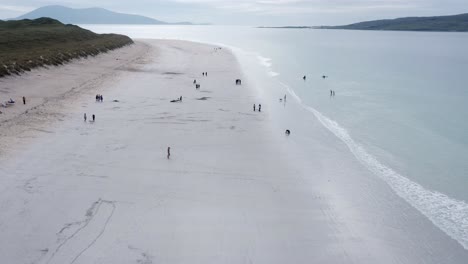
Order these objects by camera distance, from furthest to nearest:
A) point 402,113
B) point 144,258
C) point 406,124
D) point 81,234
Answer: point 402,113
point 406,124
point 81,234
point 144,258

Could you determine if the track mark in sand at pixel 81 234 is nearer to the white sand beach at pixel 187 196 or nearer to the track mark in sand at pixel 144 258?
the white sand beach at pixel 187 196

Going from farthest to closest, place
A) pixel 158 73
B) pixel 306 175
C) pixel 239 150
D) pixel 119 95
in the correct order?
pixel 158 73 < pixel 119 95 < pixel 239 150 < pixel 306 175

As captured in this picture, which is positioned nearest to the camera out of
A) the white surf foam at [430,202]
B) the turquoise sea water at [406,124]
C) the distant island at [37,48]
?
the white surf foam at [430,202]

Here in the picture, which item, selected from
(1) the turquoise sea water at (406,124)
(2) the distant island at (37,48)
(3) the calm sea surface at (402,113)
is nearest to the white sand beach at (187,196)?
(1) the turquoise sea water at (406,124)

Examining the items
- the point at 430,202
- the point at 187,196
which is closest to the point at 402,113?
the point at 430,202

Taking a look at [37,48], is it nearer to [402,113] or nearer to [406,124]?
[402,113]

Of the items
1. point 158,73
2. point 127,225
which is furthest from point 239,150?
point 158,73

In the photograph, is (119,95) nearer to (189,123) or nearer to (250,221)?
(189,123)
